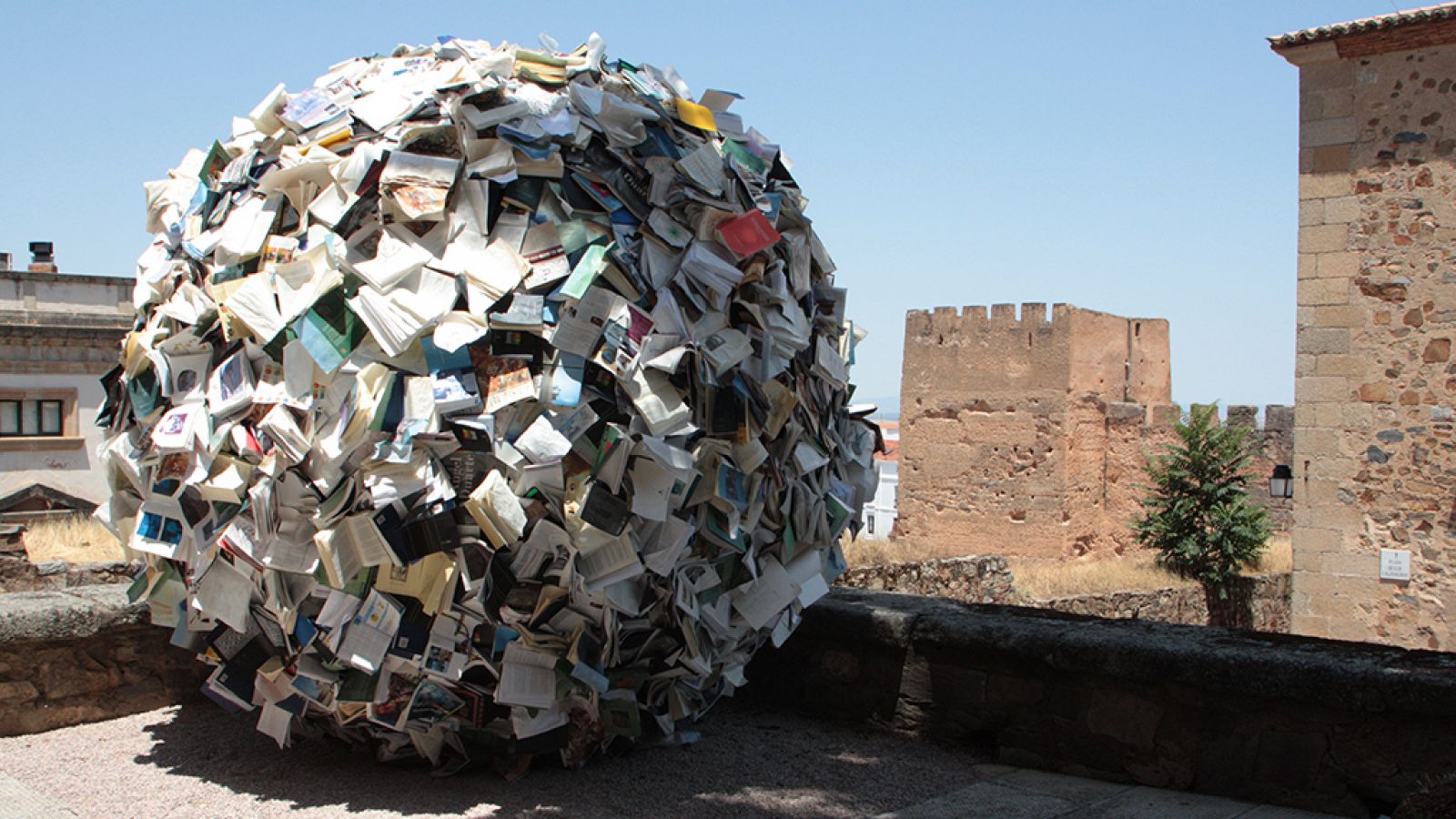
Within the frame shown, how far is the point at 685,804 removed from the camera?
12.2ft

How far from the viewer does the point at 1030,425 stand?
22578 mm

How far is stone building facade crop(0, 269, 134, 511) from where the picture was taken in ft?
74.5

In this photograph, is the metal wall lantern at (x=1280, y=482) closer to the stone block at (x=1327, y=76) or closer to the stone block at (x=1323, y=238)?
the stone block at (x=1323, y=238)

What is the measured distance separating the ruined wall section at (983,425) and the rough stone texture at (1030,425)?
2cm

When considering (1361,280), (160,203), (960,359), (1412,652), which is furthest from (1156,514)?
(160,203)

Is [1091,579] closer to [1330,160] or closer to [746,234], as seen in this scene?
[1330,160]

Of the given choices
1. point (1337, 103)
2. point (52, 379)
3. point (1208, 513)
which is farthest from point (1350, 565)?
point (52, 379)

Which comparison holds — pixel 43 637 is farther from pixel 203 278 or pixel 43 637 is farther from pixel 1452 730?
pixel 1452 730

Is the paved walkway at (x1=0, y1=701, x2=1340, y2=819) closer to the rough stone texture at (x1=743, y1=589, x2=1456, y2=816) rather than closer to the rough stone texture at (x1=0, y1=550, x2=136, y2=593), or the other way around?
the rough stone texture at (x1=743, y1=589, x2=1456, y2=816)

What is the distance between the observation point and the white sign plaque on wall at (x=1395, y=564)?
1007cm

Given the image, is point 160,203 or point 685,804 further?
point 160,203

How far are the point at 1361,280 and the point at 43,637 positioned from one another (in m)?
9.64

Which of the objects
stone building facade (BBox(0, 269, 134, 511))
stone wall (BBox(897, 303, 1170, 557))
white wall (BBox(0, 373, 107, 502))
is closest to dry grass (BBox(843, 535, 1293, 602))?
stone wall (BBox(897, 303, 1170, 557))

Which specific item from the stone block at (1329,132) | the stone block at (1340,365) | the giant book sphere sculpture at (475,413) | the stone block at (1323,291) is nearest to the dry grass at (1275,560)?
the stone block at (1340,365)
